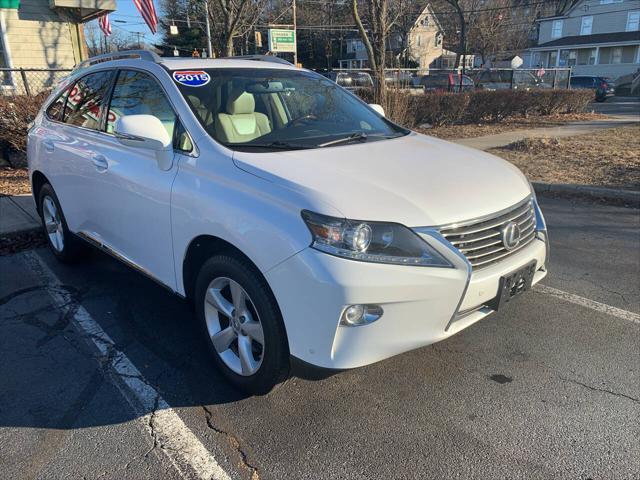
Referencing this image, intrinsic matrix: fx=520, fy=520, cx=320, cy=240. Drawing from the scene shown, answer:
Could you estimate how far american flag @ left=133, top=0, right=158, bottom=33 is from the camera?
15414 mm

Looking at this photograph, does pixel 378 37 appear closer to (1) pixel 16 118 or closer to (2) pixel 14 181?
(1) pixel 16 118

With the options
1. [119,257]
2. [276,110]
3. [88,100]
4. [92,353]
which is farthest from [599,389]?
[88,100]

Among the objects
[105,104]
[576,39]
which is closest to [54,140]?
[105,104]

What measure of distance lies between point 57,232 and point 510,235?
4115 mm

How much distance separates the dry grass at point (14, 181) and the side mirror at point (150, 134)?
17.0 ft

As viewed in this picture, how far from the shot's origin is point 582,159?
31.9 feet

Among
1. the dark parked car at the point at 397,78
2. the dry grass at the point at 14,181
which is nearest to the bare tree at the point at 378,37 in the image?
the dark parked car at the point at 397,78

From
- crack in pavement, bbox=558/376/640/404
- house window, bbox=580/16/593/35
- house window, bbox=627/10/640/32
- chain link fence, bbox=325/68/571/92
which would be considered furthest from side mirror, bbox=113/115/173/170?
house window, bbox=580/16/593/35

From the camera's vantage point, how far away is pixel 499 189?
115 inches

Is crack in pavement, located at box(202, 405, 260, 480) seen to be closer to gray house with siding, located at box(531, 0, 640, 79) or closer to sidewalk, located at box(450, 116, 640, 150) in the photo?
sidewalk, located at box(450, 116, 640, 150)

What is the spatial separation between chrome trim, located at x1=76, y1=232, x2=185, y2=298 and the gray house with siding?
51.2 metres

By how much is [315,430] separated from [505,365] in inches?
51.8

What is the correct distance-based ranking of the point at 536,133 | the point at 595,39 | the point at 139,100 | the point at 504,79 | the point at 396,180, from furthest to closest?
the point at 595,39 < the point at 504,79 < the point at 536,133 < the point at 139,100 < the point at 396,180

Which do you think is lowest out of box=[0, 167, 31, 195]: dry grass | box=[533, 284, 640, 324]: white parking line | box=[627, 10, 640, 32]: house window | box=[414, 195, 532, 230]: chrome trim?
box=[533, 284, 640, 324]: white parking line
